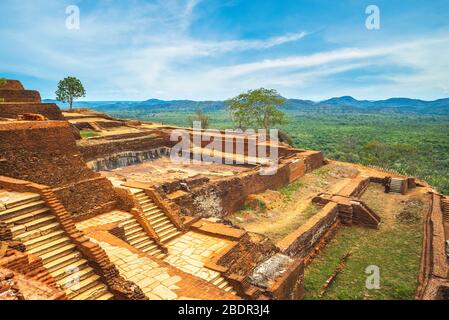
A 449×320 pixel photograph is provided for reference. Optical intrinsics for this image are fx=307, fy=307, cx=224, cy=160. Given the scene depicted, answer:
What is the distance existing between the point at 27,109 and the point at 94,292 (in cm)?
1160

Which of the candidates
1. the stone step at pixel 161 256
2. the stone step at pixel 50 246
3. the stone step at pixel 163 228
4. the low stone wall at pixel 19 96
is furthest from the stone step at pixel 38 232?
the low stone wall at pixel 19 96

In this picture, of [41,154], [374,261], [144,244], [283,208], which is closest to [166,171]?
[283,208]

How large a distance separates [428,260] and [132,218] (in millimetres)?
9153

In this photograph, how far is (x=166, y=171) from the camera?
1352 cm

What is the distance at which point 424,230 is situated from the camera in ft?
39.5

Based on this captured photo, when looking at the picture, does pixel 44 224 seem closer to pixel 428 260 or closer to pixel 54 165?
pixel 54 165

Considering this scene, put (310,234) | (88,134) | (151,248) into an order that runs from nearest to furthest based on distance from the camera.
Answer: (151,248) < (310,234) < (88,134)

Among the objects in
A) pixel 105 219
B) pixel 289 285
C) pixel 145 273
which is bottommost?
pixel 289 285

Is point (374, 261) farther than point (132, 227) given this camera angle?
Yes

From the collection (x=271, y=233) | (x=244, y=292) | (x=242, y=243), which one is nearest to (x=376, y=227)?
(x=271, y=233)

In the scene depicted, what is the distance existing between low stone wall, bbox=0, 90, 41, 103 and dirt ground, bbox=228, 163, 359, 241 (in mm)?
12104

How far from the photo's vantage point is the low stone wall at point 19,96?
48.9 ft

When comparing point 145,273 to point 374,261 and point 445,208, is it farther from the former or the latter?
point 445,208

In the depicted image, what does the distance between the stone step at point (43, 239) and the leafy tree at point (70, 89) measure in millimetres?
A: 29424
